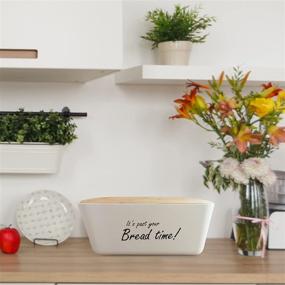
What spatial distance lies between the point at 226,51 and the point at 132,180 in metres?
0.59

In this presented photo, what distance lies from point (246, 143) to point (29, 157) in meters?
0.74

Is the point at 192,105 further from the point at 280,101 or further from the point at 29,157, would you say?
the point at 29,157

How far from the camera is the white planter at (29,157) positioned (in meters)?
2.17

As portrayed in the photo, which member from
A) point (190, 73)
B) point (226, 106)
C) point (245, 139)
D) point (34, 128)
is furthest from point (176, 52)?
point (34, 128)

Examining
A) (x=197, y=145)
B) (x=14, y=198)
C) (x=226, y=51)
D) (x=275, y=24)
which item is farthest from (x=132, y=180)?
(x=275, y=24)

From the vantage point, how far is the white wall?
Result: 2328 mm

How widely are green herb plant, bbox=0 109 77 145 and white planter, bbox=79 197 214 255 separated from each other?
0.28 m

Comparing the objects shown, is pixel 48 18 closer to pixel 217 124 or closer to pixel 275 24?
pixel 217 124

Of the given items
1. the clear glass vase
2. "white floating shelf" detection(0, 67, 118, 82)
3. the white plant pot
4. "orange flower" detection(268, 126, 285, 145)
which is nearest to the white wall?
"white floating shelf" detection(0, 67, 118, 82)

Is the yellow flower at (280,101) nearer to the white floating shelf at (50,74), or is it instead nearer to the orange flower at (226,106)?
the orange flower at (226,106)

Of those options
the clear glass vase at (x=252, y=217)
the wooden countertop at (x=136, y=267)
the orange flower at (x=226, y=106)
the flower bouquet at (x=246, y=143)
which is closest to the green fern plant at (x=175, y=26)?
the flower bouquet at (x=246, y=143)

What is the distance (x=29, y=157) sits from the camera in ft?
7.17

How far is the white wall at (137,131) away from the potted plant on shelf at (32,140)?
13cm

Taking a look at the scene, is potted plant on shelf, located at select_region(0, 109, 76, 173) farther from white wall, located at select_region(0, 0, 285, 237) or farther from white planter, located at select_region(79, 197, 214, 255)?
white planter, located at select_region(79, 197, 214, 255)
